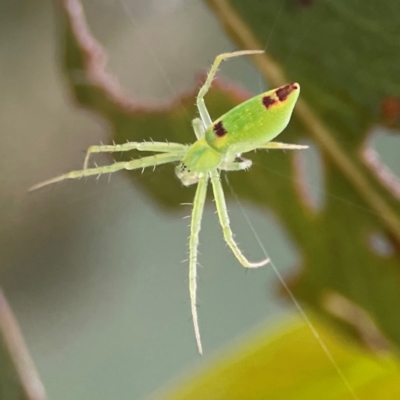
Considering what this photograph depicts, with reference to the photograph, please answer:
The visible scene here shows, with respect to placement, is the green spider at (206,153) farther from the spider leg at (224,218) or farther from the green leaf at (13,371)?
the green leaf at (13,371)

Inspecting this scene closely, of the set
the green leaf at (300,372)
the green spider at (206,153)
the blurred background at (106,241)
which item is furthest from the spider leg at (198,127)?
the green leaf at (300,372)

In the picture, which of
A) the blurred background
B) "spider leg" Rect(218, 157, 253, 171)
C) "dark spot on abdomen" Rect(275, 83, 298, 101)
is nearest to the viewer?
"dark spot on abdomen" Rect(275, 83, 298, 101)

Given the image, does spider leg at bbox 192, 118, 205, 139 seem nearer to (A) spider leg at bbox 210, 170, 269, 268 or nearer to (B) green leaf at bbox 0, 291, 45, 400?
(A) spider leg at bbox 210, 170, 269, 268

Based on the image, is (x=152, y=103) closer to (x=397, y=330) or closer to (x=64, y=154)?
(x=64, y=154)

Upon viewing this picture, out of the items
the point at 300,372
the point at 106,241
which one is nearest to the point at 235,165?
the point at 300,372

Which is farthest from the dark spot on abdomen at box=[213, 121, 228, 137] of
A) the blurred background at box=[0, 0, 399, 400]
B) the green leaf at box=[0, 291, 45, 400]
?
the green leaf at box=[0, 291, 45, 400]
